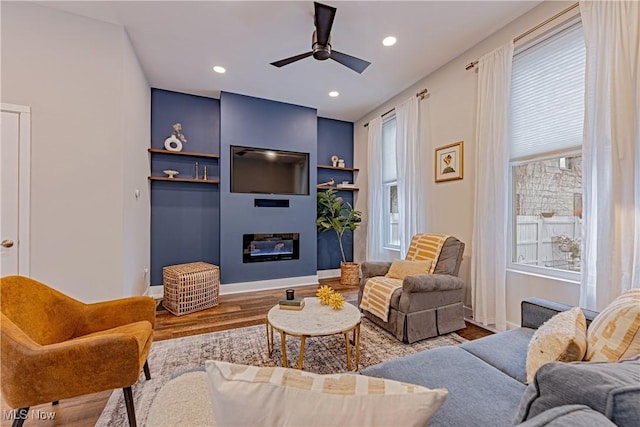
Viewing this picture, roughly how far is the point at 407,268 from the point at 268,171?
2.67 metres

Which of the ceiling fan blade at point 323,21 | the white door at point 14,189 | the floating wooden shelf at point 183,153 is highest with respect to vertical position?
the ceiling fan blade at point 323,21

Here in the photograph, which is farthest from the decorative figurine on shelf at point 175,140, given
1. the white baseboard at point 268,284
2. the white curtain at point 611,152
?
the white curtain at point 611,152

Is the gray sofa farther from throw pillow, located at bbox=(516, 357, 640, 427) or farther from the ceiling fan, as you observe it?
the ceiling fan

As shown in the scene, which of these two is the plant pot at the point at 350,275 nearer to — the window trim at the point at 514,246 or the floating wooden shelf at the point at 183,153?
the window trim at the point at 514,246

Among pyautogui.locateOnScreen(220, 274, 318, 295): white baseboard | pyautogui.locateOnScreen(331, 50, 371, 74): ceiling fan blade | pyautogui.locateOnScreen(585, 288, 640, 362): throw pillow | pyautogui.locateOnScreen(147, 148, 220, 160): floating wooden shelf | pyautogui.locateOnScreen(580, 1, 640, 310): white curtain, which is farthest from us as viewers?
pyautogui.locateOnScreen(220, 274, 318, 295): white baseboard

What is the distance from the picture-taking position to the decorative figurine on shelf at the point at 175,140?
160 inches

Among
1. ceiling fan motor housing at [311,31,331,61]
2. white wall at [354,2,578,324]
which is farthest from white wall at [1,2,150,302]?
white wall at [354,2,578,324]

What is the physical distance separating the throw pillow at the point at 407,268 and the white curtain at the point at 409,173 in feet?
Result: 2.73

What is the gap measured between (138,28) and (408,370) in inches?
146

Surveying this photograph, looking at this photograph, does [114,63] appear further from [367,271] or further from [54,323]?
[367,271]

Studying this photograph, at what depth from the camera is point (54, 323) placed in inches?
64.4

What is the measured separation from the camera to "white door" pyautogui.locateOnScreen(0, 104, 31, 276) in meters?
2.30

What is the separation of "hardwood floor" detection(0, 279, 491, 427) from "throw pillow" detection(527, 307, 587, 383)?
1.53 m

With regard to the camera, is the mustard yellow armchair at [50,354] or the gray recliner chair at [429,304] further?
the gray recliner chair at [429,304]
